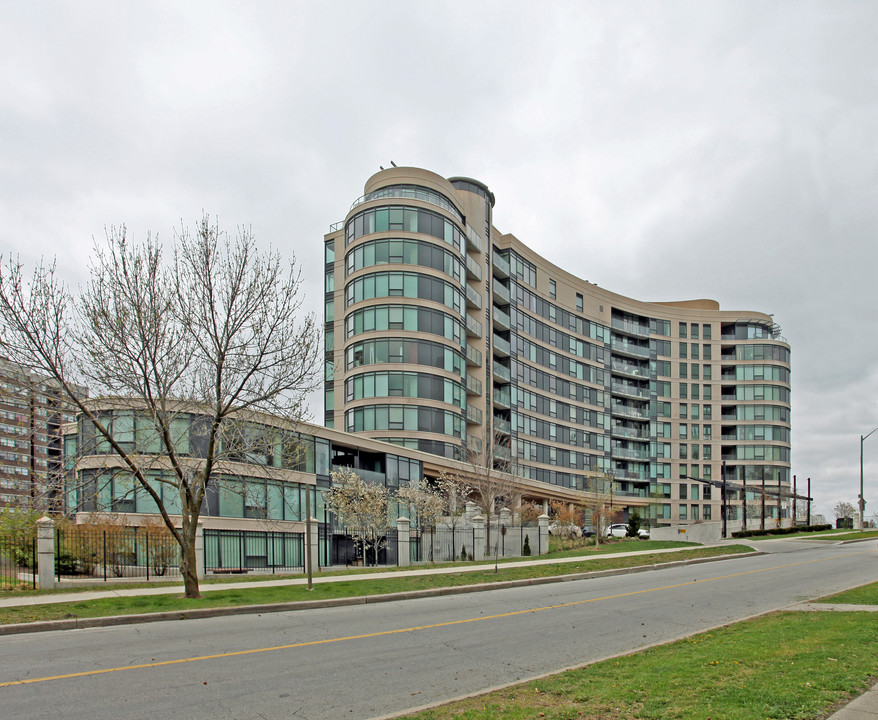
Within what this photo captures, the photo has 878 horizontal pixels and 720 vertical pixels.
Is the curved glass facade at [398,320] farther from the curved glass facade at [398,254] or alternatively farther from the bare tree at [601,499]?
the bare tree at [601,499]

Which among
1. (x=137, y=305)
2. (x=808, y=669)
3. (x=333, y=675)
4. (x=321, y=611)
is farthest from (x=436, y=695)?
(x=137, y=305)

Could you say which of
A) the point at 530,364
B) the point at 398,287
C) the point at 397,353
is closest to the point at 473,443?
the point at 397,353

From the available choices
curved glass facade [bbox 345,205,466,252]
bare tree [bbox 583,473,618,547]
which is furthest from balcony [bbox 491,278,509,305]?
bare tree [bbox 583,473,618,547]

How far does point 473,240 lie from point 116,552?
41683 millimetres

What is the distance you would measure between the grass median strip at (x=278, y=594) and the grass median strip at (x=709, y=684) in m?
9.68

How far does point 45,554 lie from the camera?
19.2m

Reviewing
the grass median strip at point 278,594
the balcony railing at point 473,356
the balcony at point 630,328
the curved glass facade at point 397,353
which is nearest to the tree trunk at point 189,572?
the grass median strip at point 278,594

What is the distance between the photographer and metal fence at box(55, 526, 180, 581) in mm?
24859

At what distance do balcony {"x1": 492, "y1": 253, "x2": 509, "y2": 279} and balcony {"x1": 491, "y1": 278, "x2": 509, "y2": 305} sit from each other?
0.73m

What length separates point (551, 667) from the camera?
972 cm

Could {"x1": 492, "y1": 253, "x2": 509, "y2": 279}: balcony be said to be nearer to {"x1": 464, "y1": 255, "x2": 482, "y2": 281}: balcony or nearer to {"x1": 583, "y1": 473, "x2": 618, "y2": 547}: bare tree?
{"x1": 464, "y1": 255, "x2": 482, "y2": 281}: balcony

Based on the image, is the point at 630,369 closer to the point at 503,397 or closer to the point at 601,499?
the point at 601,499

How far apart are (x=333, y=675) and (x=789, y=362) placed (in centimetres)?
10160

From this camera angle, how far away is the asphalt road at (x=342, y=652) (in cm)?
792
